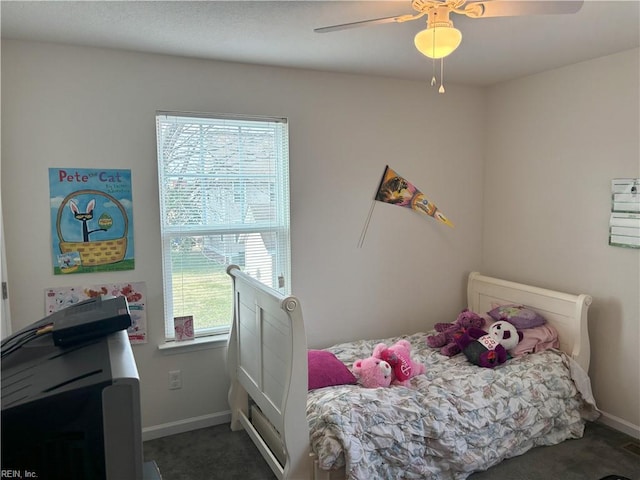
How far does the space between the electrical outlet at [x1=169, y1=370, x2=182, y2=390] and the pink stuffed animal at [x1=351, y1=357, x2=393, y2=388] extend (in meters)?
1.14

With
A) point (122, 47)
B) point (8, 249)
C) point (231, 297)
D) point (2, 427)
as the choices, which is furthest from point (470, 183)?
point (2, 427)

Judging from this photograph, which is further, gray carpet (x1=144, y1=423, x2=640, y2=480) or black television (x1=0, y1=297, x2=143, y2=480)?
gray carpet (x1=144, y1=423, x2=640, y2=480)

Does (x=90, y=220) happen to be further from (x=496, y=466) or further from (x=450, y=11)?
(x=496, y=466)

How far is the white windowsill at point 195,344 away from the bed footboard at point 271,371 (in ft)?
0.36

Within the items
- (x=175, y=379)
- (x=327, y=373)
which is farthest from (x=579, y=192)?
(x=175, y=379)

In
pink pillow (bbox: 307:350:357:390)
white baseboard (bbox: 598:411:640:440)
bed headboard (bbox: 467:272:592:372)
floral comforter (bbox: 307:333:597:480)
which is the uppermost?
bed headboard (bbox: 467:272:592:372)

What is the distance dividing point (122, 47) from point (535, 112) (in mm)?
2773

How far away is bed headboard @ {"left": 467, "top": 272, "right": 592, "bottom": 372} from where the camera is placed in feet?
9.53

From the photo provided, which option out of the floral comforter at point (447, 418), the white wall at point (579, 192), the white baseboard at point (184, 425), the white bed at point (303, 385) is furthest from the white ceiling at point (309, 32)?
the white baseboard at point (184, 425)

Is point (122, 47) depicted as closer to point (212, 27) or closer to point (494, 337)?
point (212, 27)

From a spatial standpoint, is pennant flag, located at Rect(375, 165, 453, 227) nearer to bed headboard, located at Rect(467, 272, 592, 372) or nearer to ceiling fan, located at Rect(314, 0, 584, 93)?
bed headboard, located at Rect(467, 272, 592, 372)

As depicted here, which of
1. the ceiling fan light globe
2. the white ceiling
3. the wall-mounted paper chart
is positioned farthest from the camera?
the wall-mounted paper chart

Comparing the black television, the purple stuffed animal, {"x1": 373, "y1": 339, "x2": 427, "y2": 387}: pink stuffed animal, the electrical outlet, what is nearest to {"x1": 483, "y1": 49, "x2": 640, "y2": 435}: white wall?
the purple stuffed animal

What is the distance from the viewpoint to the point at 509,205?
11.9 ft
